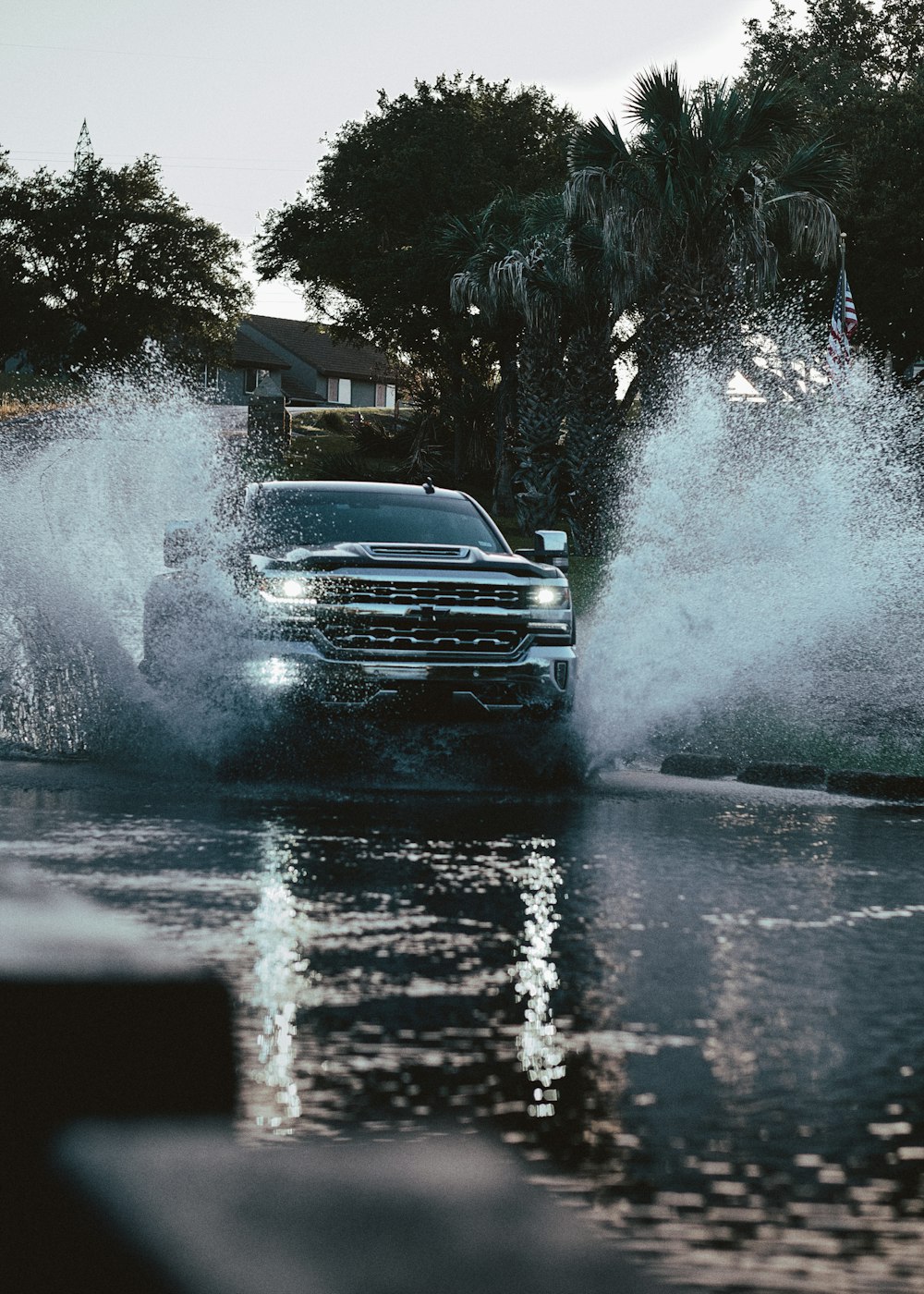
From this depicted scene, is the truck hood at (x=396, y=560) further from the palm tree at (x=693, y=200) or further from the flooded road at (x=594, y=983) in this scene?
the palm tree at (x=693, y=200)

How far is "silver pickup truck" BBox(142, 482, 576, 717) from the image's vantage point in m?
9.36

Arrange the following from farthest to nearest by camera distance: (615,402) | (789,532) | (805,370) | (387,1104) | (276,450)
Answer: (615,402), (805,370), (276,450), (789,532), (387,1104)

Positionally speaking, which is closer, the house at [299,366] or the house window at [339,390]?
the house at [299,366]

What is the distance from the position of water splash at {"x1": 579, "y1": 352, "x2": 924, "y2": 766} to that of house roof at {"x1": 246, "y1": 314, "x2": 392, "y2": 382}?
269 feet

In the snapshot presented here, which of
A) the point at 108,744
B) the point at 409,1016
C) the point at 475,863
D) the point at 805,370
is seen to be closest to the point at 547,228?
the point at 805,370

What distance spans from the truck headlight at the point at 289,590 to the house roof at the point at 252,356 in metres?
84.7

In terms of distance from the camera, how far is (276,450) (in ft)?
81.0

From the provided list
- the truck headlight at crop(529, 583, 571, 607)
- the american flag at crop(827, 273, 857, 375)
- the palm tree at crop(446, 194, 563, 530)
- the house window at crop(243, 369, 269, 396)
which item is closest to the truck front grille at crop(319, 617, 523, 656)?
the truck headlight at crop(529, 583, 571, 607)

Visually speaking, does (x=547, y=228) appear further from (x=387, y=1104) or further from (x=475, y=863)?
(x=387, y=1104)

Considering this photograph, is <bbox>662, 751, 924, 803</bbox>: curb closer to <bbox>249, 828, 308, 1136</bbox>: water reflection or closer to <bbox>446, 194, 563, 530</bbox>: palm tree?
<bbox>249, 828, 308, 1136</bbox>: water reflection

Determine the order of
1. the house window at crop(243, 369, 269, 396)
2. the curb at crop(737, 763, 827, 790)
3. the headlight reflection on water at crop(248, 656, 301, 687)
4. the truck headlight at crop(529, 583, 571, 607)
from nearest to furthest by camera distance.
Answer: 1. the headlight reflection on water at crop(248, 656, 301, 687)
2. the truck headlight at crop(529, 583, 571, 607)
3. the curb at crop(737, 763, 827, 790)
4. the house window at crop(243, 369, 269, 396)

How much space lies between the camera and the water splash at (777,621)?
455 inches

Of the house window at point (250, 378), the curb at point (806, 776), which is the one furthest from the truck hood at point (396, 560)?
the house window at point (250, 378)

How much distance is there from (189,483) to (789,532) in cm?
496
